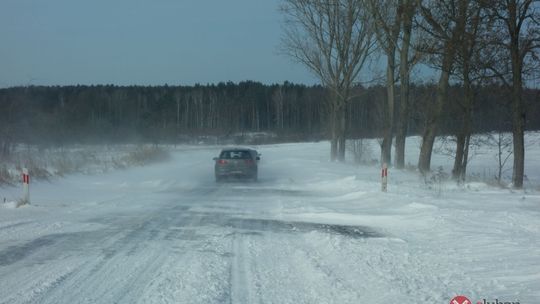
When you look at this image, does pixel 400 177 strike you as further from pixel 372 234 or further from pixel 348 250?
pixel 348 250

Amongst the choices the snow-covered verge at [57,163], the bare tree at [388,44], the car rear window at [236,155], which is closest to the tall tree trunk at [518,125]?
the bare tree at [388,44]

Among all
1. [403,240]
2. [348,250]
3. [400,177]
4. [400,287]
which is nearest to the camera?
[400,287]

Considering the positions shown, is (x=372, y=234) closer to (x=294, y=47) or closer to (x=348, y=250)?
(x=348, y=250)

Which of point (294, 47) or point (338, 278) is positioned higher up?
point (294, 47)

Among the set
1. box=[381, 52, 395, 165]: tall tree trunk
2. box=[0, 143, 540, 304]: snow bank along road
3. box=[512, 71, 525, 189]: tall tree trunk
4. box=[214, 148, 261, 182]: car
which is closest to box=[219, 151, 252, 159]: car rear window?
box=[214, 148, 261, 182]: car

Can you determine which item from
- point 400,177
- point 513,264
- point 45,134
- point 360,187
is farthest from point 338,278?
point 45,134

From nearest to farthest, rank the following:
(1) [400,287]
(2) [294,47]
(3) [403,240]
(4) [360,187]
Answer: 1. (1) [400,287]
2. (3) [403,240]
3. (4) [360,187]
4. (2) [294,47]

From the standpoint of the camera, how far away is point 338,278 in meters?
7.64

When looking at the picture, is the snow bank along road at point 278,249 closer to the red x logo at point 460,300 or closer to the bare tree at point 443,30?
the red x logo at point 460,300

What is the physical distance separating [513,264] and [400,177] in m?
15.5

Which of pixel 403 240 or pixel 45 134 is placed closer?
pixel 403 240

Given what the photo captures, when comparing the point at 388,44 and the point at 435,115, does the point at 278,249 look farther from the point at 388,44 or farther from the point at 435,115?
the point at 388,44

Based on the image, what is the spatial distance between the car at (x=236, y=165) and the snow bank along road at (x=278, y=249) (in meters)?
9.79

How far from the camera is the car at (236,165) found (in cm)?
2762
